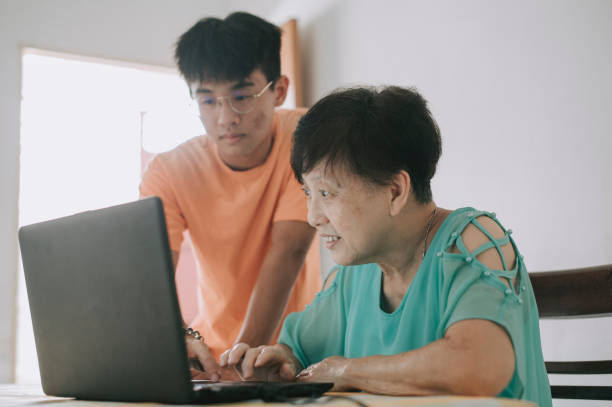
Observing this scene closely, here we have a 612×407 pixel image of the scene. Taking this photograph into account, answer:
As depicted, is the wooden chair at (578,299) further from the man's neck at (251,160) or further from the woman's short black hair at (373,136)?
the man's neck at (251,160)

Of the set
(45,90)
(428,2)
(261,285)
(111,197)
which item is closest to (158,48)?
(45,90)

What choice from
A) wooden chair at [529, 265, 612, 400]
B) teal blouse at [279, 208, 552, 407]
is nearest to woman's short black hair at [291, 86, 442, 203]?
teal blouse at [279, 208, 552, 407]

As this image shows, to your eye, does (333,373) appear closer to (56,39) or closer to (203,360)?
(203,360)

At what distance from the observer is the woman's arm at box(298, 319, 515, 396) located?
2.74ft

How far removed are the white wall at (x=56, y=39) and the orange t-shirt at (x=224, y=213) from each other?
149 cm

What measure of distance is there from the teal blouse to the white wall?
7.45 feet

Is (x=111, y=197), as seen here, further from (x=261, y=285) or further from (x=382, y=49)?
(x=261, y=285)

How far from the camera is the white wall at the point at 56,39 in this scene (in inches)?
121

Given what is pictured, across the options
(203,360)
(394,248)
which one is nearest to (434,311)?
(394,248)

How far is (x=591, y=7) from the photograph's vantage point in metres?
1.79

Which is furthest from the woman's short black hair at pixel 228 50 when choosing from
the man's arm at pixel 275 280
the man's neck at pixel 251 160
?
the man's arm at pixel 275 280

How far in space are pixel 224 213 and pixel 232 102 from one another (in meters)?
0.36

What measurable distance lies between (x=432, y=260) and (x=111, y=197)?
11.7 ft

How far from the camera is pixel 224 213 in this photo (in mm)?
1954
